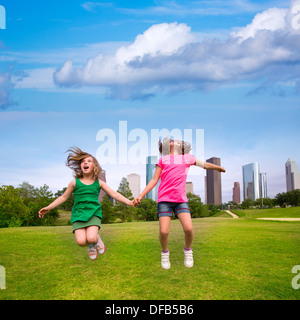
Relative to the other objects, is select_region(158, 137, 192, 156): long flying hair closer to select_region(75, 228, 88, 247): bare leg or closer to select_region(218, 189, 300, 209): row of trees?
select_region(75, 228, 88, 247): bare leg

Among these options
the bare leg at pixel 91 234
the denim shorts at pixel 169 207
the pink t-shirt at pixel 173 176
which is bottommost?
the bare leg at pixel 91 234

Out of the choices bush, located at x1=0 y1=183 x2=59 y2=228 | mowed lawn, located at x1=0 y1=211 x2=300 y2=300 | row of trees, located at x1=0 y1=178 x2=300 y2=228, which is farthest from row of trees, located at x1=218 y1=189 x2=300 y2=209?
mowed lawn, located at x1=0 y1=211 x2=300 y2=300

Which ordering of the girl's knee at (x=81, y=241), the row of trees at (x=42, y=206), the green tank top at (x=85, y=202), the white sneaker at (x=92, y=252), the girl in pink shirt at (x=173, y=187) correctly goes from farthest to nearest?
1. the row of trees at (x=42, y=206)
2. the white sneaker at (x=92, y=252)
3. the green tank top at (x=85, y=202)
4. the girl's knee at (x=81, y=241)
5. the girl in pink shirt at (x=173, y=187)

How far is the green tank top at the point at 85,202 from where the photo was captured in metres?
6.13

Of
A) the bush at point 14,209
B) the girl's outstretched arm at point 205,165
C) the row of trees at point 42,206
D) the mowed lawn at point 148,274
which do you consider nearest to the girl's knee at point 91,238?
the mowed lawn at point 148,274

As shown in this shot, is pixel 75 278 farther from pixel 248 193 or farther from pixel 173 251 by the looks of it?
pixel 248 193

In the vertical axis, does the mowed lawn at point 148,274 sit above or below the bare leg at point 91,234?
below

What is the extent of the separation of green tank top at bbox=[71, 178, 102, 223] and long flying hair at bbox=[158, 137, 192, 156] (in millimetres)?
1611

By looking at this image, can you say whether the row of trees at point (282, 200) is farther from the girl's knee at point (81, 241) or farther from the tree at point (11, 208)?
the girl's knee at point (81, 241)

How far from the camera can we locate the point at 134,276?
20.3 ft

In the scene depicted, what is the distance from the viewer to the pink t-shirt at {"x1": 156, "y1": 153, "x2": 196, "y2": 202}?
5.87m

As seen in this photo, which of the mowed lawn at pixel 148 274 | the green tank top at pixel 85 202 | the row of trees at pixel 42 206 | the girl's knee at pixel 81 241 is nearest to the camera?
the mowed lawn at pixel 148 274

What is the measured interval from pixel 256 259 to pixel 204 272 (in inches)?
82.4

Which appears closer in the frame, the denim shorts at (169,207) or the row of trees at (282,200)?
the denim shorts at (169,207)
